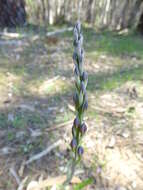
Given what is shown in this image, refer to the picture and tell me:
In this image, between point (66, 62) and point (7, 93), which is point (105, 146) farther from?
point (66, 62)

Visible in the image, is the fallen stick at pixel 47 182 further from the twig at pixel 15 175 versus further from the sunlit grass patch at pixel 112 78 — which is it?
the sunlit grass patch at pixel 112 78

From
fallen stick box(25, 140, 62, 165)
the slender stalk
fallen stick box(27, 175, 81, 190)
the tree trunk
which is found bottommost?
fallen stick box(27, 175, 81, 190)

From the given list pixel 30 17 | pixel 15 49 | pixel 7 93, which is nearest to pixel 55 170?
pixel 7 93

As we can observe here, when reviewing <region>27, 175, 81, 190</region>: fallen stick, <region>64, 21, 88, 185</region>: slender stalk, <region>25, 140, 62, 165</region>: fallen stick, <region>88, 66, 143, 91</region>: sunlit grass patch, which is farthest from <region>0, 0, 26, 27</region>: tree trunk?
<region>64, 21, 88, 185</region>: slender stalk

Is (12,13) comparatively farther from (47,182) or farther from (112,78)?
(47,182)

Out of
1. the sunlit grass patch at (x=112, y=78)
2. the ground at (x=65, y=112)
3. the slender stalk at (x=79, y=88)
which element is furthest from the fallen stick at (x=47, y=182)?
the sunlit grass patch at (x=112, y=78)

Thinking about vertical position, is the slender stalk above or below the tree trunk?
above

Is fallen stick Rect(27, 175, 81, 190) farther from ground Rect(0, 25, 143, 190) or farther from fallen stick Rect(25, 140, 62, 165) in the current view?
fallen stick Rect(25, 140, 62, 165)
